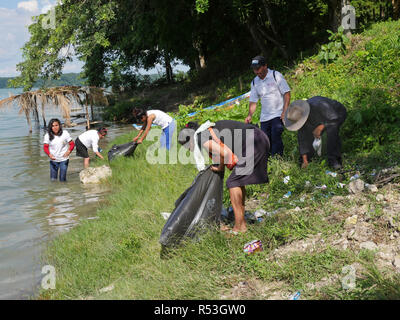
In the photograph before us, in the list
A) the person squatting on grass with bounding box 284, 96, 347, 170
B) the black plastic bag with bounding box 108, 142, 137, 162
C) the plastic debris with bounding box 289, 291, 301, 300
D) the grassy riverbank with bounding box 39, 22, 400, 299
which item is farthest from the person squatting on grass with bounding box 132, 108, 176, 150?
the plastic debris with bounding box 289, 291, 301, 300

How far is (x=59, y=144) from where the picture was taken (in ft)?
29.5

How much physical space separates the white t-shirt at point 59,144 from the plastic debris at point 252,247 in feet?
20.0

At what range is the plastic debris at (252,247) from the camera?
13.1ft

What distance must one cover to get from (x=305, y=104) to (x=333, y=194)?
135 cm

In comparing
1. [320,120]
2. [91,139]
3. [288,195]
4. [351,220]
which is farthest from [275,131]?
[91,139]

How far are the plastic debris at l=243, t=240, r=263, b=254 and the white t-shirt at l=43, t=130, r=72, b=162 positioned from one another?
611cm

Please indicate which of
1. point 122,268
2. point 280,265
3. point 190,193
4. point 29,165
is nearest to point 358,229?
point 280,265

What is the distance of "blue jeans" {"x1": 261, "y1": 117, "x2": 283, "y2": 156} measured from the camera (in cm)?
623

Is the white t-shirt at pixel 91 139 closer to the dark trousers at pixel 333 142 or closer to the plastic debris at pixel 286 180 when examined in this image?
the plastic debris at pixel 286 180

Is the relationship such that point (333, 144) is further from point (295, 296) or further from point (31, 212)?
point (31, 212)

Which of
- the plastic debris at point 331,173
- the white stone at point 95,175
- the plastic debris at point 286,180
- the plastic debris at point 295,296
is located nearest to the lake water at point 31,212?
the white stone at point 95,175

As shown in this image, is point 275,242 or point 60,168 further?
point 60,168

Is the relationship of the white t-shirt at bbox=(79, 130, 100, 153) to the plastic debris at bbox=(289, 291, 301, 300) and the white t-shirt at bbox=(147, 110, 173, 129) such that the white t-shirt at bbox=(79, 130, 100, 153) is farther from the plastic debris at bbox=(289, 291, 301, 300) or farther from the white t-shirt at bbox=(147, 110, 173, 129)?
the plastic debris at bbox=(289, 291, 301, 300)

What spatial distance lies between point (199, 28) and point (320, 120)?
1607 cm
